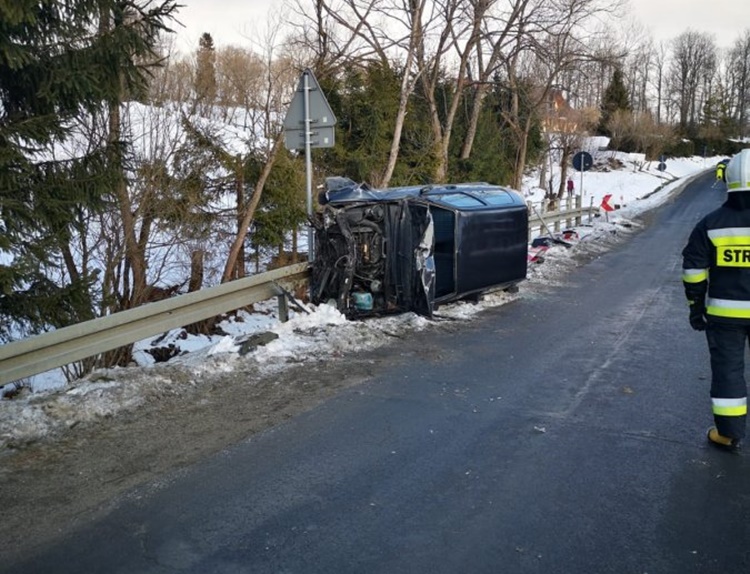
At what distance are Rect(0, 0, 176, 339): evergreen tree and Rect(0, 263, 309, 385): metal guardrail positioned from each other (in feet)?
3.43

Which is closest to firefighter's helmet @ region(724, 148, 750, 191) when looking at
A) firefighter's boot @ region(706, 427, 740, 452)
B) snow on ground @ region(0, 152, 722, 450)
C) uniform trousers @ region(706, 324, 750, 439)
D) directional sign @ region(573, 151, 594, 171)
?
uniform trousers @ region(706, 324, 750, 439)

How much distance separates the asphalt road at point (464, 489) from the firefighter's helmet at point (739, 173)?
1.79 meters

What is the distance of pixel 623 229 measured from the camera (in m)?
23.9

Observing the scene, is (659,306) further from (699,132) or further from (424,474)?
(699,132)

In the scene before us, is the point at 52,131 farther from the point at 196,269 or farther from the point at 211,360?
the point at 196,269

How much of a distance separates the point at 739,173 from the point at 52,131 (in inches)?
235

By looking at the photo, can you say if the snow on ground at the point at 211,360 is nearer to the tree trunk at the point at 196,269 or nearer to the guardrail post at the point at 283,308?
the guardrail post at the point at 283,308

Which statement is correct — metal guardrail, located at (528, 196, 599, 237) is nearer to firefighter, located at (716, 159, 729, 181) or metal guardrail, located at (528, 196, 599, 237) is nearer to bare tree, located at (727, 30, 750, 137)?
firefighter, located at (716, 159, 729, 181)

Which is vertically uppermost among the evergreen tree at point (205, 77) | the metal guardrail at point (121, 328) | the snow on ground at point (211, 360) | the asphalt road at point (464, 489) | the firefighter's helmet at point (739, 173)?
the evergreen tree at point (205, 77)

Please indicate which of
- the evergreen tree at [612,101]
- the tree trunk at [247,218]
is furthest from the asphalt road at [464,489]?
the evergreen tree at [612,101]

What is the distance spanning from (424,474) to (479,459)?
0.45m

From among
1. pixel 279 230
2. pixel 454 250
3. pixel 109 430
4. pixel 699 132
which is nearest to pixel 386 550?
pixel 109 430

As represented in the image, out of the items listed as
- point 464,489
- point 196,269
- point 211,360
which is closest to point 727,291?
point 464,489

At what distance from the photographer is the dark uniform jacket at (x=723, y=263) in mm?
4570
